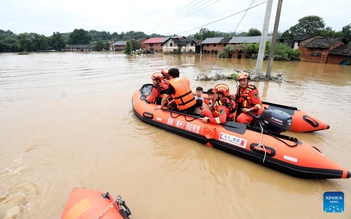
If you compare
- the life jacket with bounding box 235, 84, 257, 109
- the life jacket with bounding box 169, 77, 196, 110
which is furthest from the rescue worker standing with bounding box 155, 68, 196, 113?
the life jacket with bounding box 235, 84, 257, 109

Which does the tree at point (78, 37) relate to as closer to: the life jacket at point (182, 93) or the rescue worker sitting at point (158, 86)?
the rescue worker sitting at point (158, 86)

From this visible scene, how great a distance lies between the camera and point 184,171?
298cm

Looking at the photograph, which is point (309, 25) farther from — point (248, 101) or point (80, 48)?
point (80, 48)

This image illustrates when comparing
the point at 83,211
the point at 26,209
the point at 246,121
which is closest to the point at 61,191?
the point at 26,209

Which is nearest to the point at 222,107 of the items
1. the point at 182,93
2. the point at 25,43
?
the point at 182,93

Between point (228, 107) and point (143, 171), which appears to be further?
point (228, 107)

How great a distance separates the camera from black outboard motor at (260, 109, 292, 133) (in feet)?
9.49

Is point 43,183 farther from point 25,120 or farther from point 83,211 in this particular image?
point 25,120

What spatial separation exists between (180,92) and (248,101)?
1377 mm

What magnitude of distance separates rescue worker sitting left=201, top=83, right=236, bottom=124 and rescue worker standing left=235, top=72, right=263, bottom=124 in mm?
273

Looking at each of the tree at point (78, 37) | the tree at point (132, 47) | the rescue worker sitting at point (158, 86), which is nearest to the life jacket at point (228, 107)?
the rescue worker sitting at point (158, 86)

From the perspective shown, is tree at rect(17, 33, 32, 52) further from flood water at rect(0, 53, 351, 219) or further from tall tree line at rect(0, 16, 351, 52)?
flood water at rect(0, 53, 351, 219)

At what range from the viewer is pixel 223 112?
10.8ft

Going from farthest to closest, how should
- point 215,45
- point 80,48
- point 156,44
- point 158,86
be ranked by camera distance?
point 80,48 < point 156,44 < point 215,45 < point 158,86
